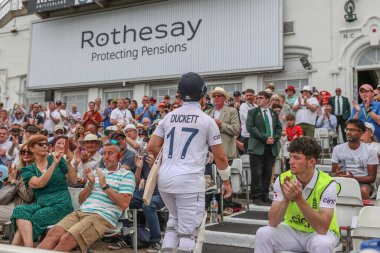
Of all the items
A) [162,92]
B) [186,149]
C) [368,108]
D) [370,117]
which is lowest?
[186,149]

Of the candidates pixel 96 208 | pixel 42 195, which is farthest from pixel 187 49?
pixel 96 208

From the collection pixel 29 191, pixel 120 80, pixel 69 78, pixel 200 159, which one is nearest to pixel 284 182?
pixel 200 159

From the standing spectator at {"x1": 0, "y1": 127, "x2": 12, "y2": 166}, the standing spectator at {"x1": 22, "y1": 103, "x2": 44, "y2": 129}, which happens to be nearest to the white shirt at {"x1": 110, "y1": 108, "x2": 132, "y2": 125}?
the standing spectator at {"x1": 22, "y1": 103, "x2": 44, "y2": 129}

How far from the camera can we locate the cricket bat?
3.34 meters

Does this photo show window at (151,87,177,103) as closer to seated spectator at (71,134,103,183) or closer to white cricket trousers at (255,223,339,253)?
seated spectator at (71,134,103,183)

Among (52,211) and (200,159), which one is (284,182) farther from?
(52,211)

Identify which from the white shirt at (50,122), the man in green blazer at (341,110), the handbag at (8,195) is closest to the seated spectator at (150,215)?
the handbag at (8,195)

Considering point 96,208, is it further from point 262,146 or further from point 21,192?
point 262,146

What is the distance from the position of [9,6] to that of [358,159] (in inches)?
786

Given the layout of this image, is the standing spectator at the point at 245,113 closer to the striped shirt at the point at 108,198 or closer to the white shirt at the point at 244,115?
the white shirt at the point at 244,115

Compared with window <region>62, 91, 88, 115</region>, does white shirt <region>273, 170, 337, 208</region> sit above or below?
below

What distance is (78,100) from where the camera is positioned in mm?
18578

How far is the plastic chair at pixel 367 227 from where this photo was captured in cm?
324

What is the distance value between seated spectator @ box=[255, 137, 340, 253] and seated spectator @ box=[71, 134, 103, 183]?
329 centimetres
